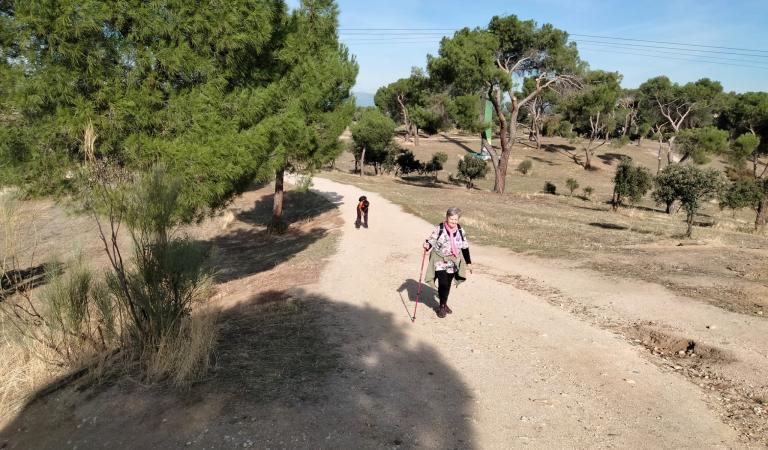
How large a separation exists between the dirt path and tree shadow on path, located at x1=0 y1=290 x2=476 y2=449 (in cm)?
3

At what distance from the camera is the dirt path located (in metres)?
4.47

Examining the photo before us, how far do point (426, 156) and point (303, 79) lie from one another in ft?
146

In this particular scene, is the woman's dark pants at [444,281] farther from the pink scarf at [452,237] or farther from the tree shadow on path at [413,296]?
the tree shadow on path at [413,296]

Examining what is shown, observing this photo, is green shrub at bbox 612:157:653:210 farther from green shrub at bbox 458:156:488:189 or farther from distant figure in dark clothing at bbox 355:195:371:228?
distant figure in dark clothing at bbox 355:195:371:228

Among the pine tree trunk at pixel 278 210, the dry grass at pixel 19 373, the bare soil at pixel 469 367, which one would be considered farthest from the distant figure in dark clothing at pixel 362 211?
the dry grass at pixel 19 373

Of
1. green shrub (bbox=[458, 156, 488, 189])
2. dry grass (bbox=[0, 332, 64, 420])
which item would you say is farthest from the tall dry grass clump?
green shrub (bbox=[458, 156, 488, 189])

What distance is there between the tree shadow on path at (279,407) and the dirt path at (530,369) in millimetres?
35

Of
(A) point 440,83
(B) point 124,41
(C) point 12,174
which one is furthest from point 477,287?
(A) point 440,83

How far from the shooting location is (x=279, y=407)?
15.0 feet

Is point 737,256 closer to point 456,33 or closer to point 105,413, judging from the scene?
point 105,413

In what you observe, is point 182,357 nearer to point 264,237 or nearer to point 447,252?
point 447,252

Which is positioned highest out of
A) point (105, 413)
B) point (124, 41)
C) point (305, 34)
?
point (305, 34)

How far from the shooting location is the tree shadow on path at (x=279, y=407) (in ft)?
13.7

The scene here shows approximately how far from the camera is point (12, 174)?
6719 mm
